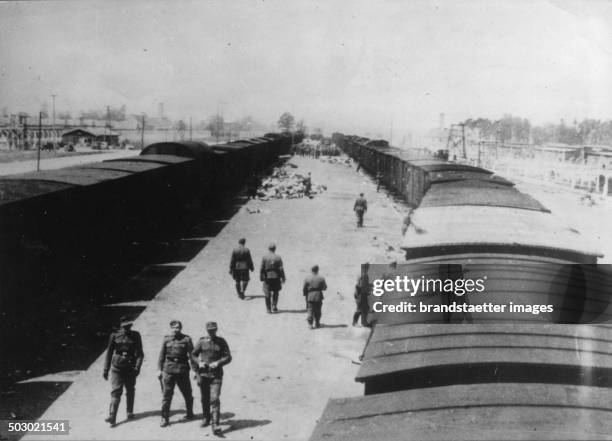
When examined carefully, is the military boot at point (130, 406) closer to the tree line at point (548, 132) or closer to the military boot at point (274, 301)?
the military boot at point (274, 301)

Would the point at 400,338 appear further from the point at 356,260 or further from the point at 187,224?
the point at 187,224

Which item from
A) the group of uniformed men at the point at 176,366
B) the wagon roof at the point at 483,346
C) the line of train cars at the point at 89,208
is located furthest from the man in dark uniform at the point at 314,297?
the wagon roof at the point at 483,346

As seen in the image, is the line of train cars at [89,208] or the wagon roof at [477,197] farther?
the wagon roof at [477,197]

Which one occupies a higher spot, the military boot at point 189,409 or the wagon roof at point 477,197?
the wagon roof at point 477,197

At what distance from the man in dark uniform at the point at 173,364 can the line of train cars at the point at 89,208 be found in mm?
2896

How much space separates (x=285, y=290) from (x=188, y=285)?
7.07 feet

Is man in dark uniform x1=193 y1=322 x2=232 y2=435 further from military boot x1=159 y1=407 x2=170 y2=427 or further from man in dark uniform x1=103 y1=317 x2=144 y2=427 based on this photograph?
man in dark uniform x1=103 y1=317 x2=144 y2=427

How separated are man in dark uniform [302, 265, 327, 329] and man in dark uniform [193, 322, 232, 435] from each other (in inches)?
142

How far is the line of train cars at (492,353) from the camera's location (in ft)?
12.2

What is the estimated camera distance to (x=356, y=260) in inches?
634

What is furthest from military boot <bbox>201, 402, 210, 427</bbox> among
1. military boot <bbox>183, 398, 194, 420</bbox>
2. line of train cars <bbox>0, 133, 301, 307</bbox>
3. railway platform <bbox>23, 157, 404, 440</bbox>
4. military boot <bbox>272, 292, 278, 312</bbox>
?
military boot <bbox>272, 292, 278, 312</bbox>

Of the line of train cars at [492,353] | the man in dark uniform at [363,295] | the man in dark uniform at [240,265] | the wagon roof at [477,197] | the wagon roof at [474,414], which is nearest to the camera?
the wagon roof at [474,414]

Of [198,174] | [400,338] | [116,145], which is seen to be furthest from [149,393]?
[116,145]

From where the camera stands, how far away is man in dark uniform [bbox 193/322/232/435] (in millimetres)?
6812
